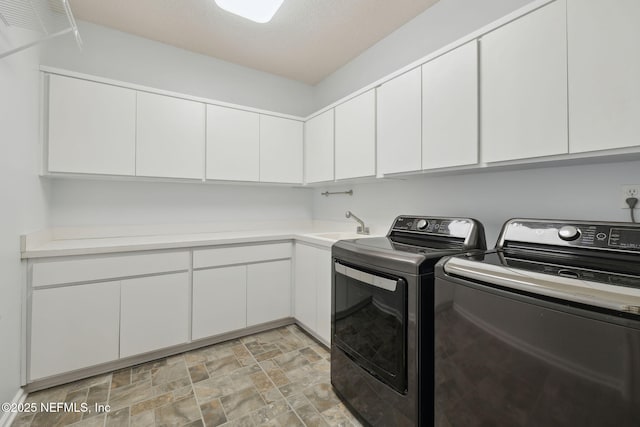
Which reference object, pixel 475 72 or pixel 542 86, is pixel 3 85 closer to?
pixel 475 72

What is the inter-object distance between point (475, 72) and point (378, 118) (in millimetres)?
741

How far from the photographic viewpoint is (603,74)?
3.57 feet

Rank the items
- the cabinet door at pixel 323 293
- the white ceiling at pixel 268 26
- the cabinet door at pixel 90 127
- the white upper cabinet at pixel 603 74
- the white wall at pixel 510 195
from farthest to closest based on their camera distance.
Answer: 1. the cabinet door at pixel 323 293
2. the white ceiling at pixel 268 26
3. the cabinet door at pixel 90 127
4. the white wall at pixel 510 195
5. the white upper cabinet at pixel 603 74

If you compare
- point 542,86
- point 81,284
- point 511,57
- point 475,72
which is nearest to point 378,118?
point 475,72

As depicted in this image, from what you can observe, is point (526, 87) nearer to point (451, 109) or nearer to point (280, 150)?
point (451, 109)

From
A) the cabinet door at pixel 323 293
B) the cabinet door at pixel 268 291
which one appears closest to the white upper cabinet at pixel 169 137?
the cabinet door at pixel 268 291

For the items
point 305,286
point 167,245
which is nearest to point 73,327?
point 167,245

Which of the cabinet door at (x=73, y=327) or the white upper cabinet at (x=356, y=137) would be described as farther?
the white upper cabinet at (x=356, y=137)

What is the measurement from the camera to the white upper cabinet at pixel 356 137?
2.20 metres

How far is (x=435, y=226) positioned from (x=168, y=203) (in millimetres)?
2380

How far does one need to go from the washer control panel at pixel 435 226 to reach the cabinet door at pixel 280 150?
1.42 meters

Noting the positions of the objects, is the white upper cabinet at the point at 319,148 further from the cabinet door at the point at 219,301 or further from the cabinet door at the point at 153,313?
the cabinet door at the point at 153,313

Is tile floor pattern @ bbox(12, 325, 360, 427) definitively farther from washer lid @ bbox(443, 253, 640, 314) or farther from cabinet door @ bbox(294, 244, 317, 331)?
washer lid @ bbox(443, 253, 640, 314)

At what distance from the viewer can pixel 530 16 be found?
4.24 ft
